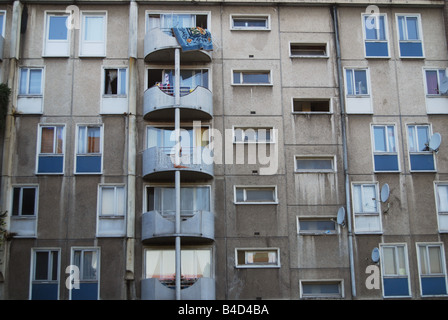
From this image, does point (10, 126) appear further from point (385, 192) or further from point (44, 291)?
point (385, 192)

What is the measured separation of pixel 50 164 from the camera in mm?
25391

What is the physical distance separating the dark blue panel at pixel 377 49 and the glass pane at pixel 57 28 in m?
13.2

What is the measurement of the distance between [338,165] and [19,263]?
43.8 feet

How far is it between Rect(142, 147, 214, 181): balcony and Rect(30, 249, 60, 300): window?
4827mm

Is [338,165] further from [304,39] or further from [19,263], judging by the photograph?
[19,263]

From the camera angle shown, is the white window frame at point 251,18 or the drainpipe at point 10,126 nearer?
the drainpipe at point 10,126

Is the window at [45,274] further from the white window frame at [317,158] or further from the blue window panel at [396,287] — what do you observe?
the blue window panel at [396,287]

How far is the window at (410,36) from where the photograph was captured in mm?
27359

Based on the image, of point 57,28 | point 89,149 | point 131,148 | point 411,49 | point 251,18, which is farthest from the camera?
point 251,18

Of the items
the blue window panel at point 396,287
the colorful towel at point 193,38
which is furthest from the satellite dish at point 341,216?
the colorful towel at point 193,38

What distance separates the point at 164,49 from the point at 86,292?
10.3 meters

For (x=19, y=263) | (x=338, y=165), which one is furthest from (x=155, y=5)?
(x=19, y=263)

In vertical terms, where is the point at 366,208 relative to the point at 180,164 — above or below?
below

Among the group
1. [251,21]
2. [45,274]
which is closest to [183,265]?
[45,274]
